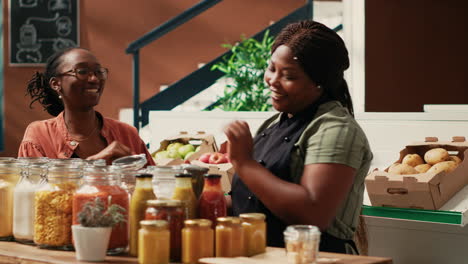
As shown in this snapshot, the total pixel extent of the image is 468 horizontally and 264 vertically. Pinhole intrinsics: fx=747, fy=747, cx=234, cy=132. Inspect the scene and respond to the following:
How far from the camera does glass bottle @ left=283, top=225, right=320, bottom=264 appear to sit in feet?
5.58

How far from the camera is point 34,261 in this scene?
75.1 inches

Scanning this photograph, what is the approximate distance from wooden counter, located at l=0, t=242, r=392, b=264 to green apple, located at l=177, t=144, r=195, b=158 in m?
1.99

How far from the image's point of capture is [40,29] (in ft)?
27.9

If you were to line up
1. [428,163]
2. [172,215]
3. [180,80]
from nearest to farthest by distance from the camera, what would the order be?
[172,215] → [428,163] → [180,80]

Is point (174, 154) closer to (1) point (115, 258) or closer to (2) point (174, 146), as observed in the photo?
(2) point (174, 146)

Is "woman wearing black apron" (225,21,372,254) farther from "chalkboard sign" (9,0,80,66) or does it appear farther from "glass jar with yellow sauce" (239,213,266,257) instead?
"chalkboard sign" (9,0,80,66)

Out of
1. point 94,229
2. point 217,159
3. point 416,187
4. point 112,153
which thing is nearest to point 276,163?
point 94,229

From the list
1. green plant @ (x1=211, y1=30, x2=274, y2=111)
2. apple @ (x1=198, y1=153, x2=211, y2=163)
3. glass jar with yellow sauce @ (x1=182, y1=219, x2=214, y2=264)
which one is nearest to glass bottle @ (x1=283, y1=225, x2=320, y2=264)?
glass jar with yellow sauce @ (x1=182, y1=219, x2=214, y2=264)

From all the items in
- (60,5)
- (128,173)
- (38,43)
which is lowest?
(128,173)

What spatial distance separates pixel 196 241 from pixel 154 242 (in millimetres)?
100

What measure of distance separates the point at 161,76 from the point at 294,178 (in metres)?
6.44

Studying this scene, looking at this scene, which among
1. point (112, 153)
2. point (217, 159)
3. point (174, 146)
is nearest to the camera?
point (112, 153)

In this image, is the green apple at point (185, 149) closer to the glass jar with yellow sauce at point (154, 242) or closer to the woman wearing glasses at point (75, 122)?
the woman wearing glasses at point (75, 122)

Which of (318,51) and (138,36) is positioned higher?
(138,36)
